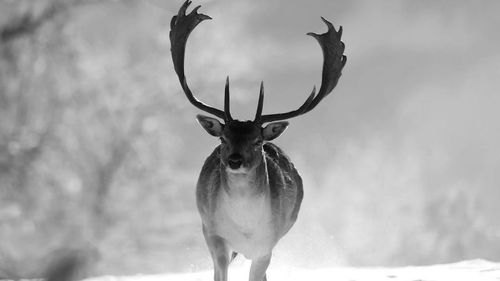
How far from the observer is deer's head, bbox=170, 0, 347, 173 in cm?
599

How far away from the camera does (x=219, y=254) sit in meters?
6.66

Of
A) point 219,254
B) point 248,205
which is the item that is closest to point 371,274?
point 219,254

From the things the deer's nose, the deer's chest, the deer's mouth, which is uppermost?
the deer's nose

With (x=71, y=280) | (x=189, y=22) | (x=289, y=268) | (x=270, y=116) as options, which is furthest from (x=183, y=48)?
(x=289, y=268)

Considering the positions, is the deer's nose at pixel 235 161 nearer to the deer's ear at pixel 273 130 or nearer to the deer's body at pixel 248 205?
the deer's body at pixel 248 205

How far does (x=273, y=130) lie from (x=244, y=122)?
13.9 inches

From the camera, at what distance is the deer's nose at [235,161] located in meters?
5.85

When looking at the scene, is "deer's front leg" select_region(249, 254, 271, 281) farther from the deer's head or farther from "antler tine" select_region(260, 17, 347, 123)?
"antler tine" select_region(260, 17, 347, 123)

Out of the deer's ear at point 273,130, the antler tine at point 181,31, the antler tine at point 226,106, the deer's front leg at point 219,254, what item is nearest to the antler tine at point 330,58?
the deer's ear at point 273,130

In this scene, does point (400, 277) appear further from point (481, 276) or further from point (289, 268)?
point (289, 268)

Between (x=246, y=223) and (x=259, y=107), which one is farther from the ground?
(x=259, y=107)

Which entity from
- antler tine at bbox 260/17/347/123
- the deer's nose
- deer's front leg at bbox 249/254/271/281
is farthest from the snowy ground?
the deer's nose

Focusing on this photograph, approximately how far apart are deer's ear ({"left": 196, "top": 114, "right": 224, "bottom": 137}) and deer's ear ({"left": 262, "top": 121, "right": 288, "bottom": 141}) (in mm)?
458

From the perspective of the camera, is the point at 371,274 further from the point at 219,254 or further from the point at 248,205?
the point at 248,205
